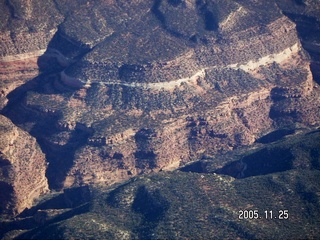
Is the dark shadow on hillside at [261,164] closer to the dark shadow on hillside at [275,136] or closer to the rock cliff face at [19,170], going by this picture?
the dark shadow on hillside at [275,136]

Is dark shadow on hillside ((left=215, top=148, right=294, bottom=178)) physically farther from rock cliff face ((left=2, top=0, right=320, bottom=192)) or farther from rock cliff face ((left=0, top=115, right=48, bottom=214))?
rock cliff face ((left=0, top=115, right=48, bottom=214))

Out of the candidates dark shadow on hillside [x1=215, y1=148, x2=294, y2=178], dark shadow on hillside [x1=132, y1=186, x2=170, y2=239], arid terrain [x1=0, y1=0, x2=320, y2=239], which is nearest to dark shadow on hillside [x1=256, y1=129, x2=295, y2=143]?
arid terrain [x1=0, y1=0, x2=320, y2=239]

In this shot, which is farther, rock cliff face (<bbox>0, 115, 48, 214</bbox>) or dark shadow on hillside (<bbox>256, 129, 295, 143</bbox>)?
dark shadow on hillside (<bbox>256, 129, 295, 143</bbox>)

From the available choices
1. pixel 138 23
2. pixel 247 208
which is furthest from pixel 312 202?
pixel 138 23

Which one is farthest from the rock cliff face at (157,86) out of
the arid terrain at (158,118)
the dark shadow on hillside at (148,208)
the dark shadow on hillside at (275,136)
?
the dark shadow on hillside at (148,208)

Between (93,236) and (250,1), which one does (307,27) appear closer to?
(250,1)
